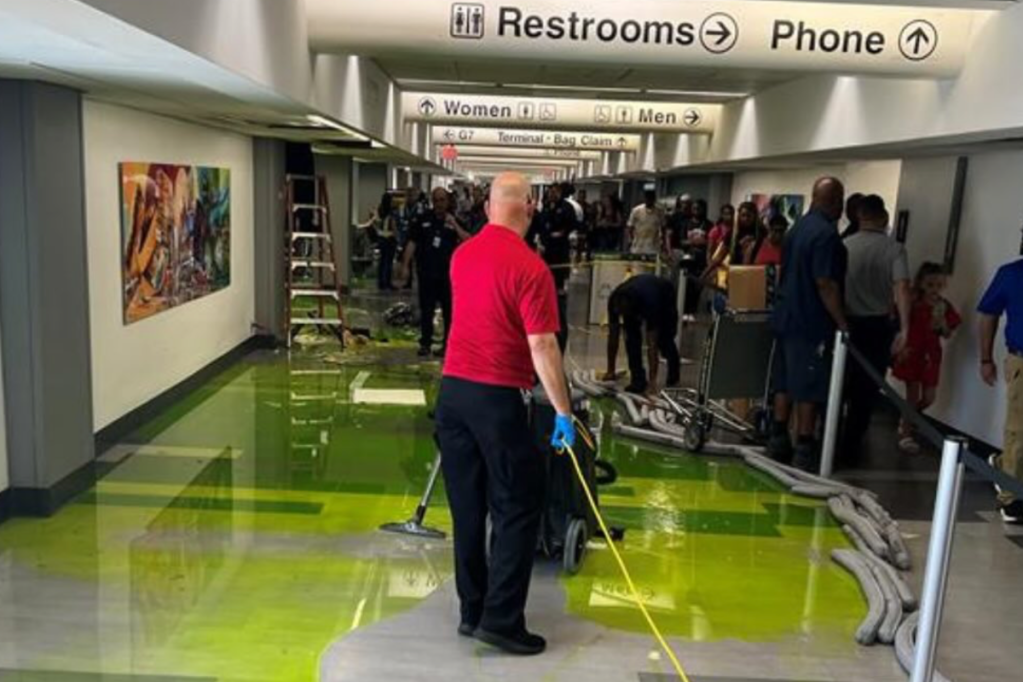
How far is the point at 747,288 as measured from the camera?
648cm

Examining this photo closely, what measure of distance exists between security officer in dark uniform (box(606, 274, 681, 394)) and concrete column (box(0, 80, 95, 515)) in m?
4.05

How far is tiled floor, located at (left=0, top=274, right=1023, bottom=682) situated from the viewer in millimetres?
3352

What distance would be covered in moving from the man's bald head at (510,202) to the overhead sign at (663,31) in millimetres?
1975

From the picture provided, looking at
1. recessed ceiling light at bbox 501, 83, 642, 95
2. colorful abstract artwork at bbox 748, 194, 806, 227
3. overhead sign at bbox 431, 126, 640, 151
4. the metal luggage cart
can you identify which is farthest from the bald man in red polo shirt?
overhead sign at bbox 431, 126, 640, 151

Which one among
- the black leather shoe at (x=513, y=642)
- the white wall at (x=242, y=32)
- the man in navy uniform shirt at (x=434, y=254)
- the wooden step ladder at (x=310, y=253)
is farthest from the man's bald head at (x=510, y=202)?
the wooden step ladder at (x=310, y=253)

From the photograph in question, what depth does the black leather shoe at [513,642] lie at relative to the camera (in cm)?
336

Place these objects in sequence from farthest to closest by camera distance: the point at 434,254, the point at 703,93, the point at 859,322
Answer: the point at 703,93 < the point at 434,254 < the point at 859,322

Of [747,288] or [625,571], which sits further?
[747,288]

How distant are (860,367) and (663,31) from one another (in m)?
2.62

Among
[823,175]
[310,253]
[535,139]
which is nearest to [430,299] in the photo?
[310,253]

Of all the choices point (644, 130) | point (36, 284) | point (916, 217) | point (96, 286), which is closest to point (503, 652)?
point (36, 284)

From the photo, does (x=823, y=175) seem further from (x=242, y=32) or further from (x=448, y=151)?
(x=448, y=151)

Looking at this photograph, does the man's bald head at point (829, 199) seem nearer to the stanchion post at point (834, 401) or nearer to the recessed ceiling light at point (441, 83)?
the stanchion post at point (834, 401)

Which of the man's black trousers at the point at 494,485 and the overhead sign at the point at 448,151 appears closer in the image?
the man's black trousers at the point at 494,485
